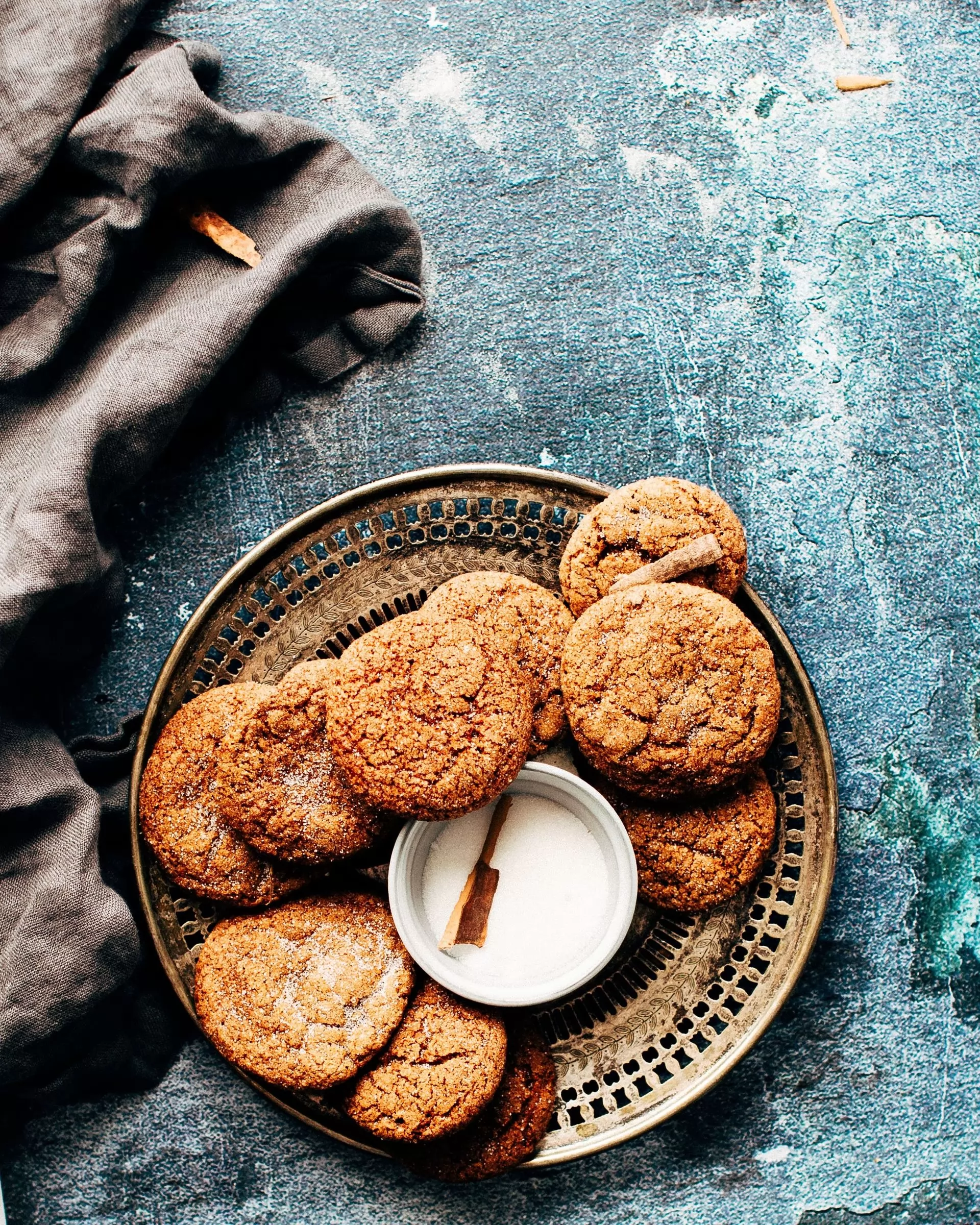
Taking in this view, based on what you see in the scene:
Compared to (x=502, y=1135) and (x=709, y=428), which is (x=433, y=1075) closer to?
(x=502, y=1135)

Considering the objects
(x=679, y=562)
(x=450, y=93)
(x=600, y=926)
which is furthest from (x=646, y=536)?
(x=450, y=93)

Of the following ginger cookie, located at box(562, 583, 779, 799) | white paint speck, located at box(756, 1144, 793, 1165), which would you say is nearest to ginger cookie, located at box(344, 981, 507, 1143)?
ginger cookie, located at box(562, 583, 779, 799)

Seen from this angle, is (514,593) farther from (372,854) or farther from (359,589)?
(372,854)

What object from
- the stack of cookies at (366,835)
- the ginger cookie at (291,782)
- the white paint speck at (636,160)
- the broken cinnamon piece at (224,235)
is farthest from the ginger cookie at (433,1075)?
the white paint speck at (636,160)

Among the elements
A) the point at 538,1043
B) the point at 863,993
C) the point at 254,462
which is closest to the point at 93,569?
the point at 254,462

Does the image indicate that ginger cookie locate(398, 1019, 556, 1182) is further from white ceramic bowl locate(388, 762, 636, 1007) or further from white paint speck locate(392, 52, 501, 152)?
white paint speck locate(392, 52, 501, 152)

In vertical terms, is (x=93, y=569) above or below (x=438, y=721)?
above
